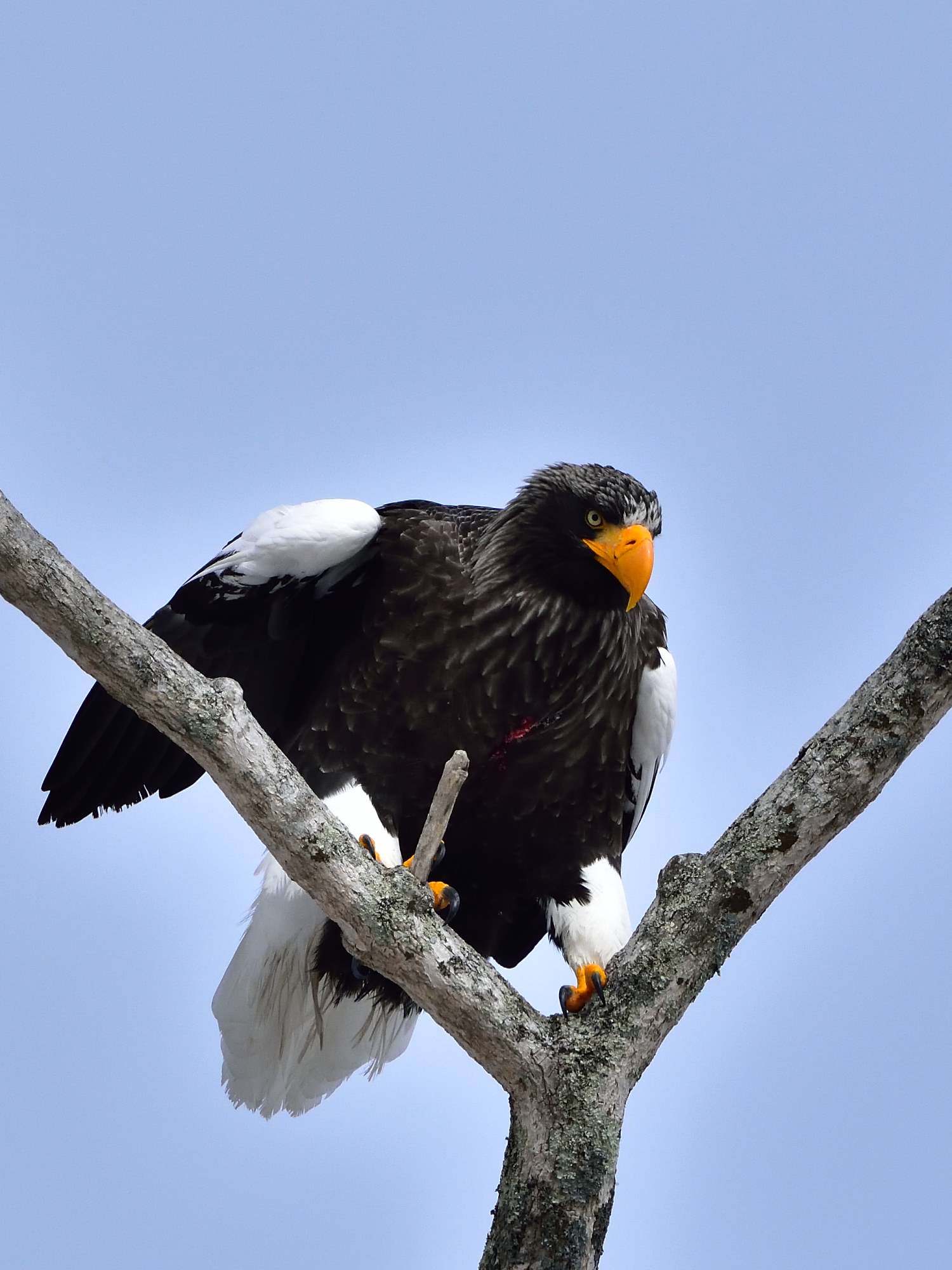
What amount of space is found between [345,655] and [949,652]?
190cm

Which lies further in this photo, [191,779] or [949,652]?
[191,779]

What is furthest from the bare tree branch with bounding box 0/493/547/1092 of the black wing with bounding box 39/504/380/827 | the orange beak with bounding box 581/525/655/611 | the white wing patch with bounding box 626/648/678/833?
the white wing patch with bounding box 626/648/678/833

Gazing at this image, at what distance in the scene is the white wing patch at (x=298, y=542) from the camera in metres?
4.20

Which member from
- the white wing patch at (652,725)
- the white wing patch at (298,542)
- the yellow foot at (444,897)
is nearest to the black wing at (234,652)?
the white wing patch at (298,542)

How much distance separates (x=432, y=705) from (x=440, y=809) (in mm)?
1077

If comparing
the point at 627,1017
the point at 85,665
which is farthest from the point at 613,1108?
the point at 85,665

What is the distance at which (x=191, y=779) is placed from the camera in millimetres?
4594

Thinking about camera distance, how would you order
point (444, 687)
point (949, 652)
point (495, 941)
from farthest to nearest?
point (495, 941) < point (444, 687) < point (949, 652)

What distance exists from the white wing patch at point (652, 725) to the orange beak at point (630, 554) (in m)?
0.40

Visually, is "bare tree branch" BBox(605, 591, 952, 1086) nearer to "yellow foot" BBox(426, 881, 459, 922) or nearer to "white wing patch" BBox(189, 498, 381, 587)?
"yellow foot" BBox(426, 881, 459, 922)

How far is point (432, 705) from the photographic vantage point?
4.15 meters

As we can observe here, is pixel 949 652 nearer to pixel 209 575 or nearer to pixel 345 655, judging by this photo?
pixel 345 655

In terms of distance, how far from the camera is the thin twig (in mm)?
3064

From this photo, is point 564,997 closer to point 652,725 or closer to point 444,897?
point 444,897
